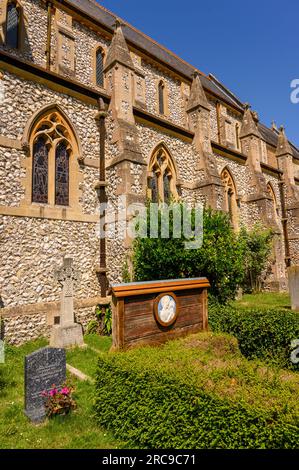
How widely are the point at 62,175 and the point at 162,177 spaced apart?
4403 mm

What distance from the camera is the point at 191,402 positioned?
121 inches

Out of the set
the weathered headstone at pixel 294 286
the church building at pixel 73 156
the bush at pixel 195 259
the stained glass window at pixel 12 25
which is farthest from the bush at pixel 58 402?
the stained glass window at pixel 12 25

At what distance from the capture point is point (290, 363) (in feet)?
19.7

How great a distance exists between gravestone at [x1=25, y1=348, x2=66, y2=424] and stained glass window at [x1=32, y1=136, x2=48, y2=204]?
531 centimetres

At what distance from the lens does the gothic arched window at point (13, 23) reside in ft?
38.9

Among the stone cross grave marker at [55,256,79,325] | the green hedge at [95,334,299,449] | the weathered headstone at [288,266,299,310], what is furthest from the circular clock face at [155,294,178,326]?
the weathered headstone at [288,266,299,310]

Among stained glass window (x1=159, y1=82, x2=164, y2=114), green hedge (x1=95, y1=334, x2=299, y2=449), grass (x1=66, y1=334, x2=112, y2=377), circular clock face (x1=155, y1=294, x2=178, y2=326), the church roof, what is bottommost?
grass (x1=66, y1=334, x2=112, y2=377)

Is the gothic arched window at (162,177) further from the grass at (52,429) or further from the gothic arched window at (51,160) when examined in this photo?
the grass at (52,429)

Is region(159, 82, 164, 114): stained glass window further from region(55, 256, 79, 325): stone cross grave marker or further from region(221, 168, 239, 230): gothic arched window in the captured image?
region(55, 256, 79, 325): stone cross grave marker

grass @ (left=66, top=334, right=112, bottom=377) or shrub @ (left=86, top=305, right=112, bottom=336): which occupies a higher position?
shrub @ (left=86, top=305, right=112, bottom=336)

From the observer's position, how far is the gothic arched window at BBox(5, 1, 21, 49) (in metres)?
11.9

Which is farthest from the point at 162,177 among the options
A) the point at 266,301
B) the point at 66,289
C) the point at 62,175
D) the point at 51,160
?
the point at 266,301

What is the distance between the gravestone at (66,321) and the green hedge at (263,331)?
352 cm
